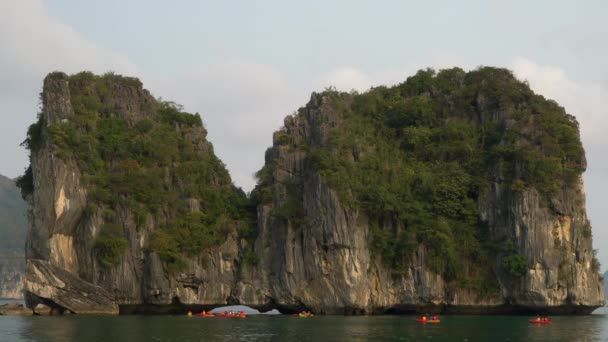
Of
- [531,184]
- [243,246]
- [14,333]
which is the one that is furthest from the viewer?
[243,246]

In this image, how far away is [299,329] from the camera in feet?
159

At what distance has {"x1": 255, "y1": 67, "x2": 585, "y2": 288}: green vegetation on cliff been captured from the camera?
6406 cm

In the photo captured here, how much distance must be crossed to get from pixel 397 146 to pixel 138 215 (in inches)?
933

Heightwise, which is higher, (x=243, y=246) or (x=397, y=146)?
(x=397, y=146)

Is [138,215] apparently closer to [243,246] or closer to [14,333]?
[243,246]

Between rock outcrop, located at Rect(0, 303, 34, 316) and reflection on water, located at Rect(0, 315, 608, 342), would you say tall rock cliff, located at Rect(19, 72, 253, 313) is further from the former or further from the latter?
reflection on water, located at Rect(0, 315, 608, 342)

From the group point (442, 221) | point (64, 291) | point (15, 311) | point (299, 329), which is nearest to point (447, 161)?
point (442, 221)

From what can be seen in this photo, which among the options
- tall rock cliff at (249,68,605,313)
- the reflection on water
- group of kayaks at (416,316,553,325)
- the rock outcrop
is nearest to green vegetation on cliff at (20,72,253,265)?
tall rock cliff at (249,68,605,313)

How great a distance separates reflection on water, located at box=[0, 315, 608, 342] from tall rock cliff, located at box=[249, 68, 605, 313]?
4.15 m

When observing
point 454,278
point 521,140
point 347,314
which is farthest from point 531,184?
point 347,314

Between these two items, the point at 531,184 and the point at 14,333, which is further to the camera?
the point at 531,184

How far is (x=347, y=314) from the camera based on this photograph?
211ft

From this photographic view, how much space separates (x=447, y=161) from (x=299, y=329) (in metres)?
27.2

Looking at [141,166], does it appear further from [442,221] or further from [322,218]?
[442,221]
